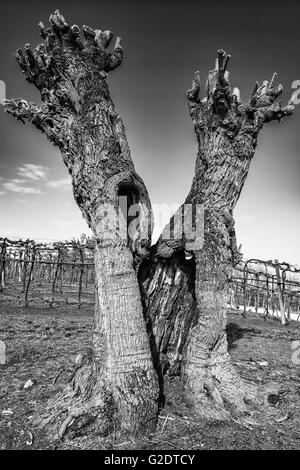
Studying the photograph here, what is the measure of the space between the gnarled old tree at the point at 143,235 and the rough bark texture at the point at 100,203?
1cm

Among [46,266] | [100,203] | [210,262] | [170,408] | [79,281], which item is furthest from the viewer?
[46,266]

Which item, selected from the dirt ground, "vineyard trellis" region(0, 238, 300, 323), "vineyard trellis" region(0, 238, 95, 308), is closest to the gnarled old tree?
the dirt ground

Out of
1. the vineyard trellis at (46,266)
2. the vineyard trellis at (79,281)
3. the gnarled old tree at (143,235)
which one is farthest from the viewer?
the vineyard trellis at (79,281)

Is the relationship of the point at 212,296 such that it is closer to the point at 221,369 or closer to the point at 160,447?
the point at 221,369

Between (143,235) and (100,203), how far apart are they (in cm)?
64

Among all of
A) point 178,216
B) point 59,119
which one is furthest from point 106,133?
point 178,216

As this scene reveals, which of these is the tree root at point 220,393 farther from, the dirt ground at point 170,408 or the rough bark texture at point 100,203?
the rough bark texture at point 100,203

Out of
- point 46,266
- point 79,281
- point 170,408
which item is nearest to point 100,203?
point 170,408

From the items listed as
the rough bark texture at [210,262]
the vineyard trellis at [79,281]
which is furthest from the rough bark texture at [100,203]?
the vineyard trellis at [79,281]

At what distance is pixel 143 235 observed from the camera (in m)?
3.93

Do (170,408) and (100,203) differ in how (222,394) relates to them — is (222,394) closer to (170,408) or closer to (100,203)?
(170,408)

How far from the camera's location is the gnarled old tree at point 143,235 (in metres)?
3.49

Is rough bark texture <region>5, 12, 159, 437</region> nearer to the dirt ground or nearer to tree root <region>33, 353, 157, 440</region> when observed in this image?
tree root <region>33, 353, 157, 440</region>

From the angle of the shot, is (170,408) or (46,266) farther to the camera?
(46,266)
